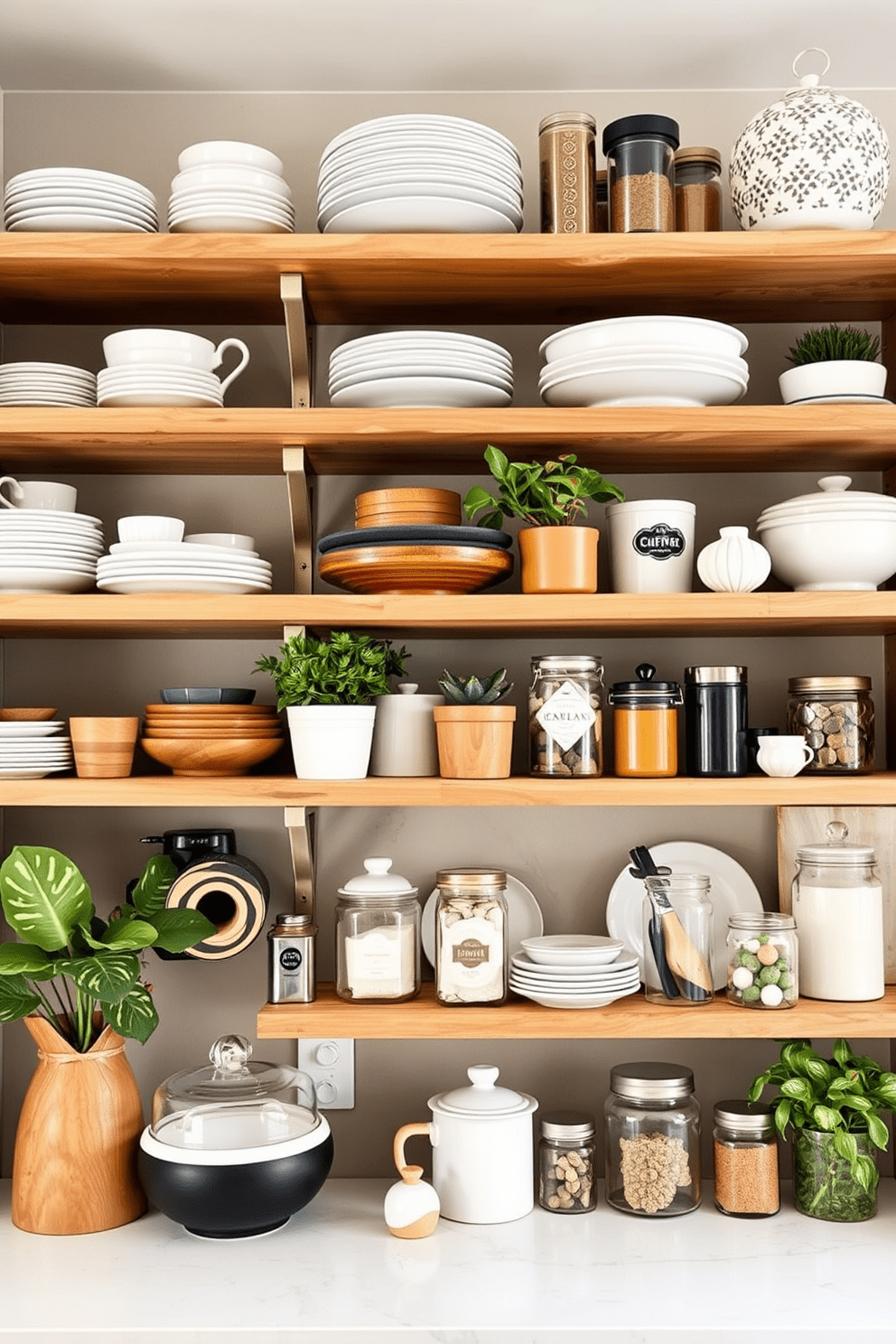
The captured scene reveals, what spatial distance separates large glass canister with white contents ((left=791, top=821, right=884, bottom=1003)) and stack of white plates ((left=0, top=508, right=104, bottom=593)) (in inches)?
44.4

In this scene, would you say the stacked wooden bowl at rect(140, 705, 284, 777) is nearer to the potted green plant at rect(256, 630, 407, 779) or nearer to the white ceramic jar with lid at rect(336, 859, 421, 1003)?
the potted green plant at rect(256, 630, 407, 779)

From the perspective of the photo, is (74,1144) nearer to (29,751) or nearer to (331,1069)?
(331,1069)

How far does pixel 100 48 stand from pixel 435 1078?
168 cm

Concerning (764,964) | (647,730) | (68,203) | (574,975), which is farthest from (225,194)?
(764,964)

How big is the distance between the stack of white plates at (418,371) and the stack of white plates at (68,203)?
369 mm

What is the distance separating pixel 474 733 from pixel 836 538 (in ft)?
1.86

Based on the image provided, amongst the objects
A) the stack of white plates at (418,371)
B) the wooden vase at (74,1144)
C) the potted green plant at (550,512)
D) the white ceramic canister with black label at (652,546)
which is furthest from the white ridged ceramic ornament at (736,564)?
the wooden vase at (74,1144)

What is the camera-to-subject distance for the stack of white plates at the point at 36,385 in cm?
163

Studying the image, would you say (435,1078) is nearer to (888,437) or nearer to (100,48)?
(888,437)

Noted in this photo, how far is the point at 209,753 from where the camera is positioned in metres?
1.61

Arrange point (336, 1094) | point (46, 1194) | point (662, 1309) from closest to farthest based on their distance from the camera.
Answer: point (662, 1309) < point (46, 1194) < point (336, 1094)

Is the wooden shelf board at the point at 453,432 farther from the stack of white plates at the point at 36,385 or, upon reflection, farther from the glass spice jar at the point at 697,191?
the glass spice jar at the point at 697,191

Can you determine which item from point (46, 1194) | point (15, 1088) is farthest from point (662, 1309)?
point (15, 1088)

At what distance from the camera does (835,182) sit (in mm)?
1563
